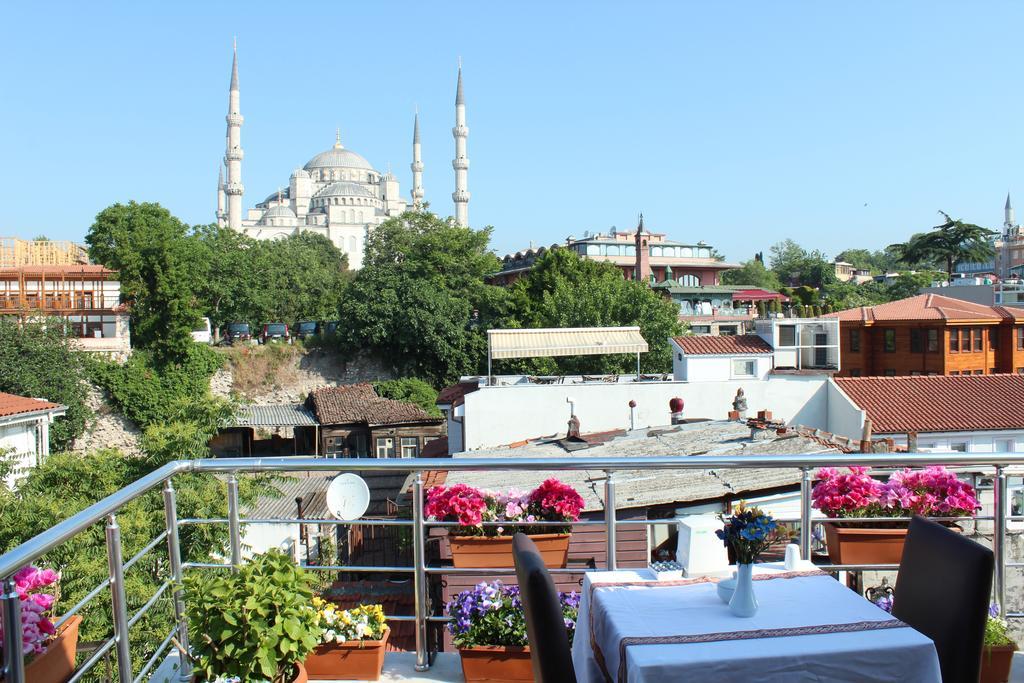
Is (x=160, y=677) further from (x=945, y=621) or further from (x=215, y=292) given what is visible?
(x=215, y=292)

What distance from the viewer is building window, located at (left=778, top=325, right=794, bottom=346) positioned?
26.3m

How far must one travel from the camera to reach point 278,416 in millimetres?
32188

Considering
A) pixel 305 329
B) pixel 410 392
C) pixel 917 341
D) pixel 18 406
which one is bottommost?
pixel 410 392

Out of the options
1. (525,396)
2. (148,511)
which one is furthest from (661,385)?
(148,511)

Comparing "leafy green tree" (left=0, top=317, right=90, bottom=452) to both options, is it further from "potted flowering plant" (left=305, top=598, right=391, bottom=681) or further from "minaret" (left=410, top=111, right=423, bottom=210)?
"minaret" (left=410, top=111, right=423, bottom=210)

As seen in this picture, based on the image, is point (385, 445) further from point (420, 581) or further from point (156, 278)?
point (420, 581)

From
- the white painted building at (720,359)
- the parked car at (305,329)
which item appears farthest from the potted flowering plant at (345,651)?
the parked car at (305,329)

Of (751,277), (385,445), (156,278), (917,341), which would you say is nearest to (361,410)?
(385,445)

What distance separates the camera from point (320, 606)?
3496 millimetres

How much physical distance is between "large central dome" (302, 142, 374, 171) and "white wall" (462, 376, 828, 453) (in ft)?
276

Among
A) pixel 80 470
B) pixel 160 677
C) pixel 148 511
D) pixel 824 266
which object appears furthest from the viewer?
pixel 824 266

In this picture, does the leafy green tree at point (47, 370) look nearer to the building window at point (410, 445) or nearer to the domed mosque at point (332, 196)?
the building window at point (410, 445)

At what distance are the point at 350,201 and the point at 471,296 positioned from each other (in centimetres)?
5383

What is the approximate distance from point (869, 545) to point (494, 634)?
167cm
